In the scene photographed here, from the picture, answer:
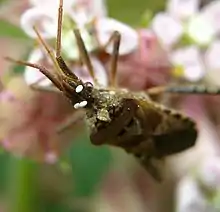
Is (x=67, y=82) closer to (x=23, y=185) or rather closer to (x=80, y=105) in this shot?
(x=80, y=105)

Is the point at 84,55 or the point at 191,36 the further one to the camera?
the point at 191,36

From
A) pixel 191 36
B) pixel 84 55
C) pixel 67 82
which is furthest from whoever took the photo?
pixel 191 36

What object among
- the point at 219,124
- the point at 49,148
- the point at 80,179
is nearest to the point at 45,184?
the point at 80,179

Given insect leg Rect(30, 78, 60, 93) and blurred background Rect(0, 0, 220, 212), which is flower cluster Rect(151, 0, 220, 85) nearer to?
blurred background Rect(0, 0, 220, 212)

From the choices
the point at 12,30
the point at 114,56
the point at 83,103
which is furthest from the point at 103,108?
the point at 12,30

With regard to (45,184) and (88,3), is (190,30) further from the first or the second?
(45,184)

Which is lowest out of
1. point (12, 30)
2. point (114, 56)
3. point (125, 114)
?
point (125, 114)

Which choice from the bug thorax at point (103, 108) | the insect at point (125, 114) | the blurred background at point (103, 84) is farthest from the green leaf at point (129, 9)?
the bug thorax at point (103, 108)

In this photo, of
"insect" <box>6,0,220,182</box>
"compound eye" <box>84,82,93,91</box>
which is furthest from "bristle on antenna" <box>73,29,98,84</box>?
"compound eye" <box>84,82,93,91</box>
